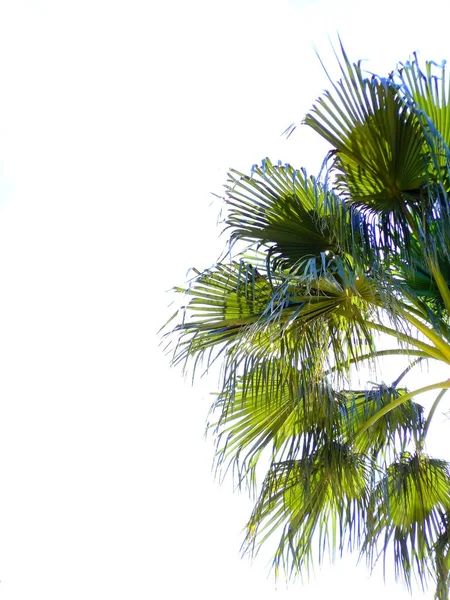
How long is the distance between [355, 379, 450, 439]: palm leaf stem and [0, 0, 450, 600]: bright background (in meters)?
0.84

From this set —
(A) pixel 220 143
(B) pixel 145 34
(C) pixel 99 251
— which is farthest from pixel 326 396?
(C) pixel 99 251

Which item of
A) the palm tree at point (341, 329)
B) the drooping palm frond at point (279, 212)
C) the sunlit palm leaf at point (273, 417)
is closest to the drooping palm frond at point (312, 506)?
the palm tree at point (341, 329)

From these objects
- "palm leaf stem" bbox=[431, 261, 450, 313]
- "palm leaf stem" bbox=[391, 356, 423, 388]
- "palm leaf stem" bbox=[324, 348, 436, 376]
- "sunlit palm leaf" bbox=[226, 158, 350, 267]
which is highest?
"sunlit palm leaf" bbox=[226, 158, 350, 267]

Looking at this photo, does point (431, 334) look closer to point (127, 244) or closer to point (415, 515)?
point (415, 515)

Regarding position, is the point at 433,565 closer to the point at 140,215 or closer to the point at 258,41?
the point at 258,41

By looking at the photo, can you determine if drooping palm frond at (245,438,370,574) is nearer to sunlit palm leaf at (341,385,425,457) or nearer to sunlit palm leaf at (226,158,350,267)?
sunlit palm leaf at (341,385,425,457)

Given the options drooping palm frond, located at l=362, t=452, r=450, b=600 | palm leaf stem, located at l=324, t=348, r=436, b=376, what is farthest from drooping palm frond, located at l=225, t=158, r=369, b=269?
drooping palm frond, located at l=362, t=452, r=450, b=600

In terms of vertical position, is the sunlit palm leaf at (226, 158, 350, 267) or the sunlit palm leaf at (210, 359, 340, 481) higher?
the sunlit palm leaf at (226, 158, 350, 267)

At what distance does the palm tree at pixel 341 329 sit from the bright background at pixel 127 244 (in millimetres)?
156

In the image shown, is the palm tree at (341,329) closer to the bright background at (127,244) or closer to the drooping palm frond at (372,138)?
the drooping palm frond at (372,138)

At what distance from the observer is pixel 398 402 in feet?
12.6

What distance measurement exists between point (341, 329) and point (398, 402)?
20.3 inches

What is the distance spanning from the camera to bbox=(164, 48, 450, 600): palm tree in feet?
10.9

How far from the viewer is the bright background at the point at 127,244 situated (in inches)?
182
